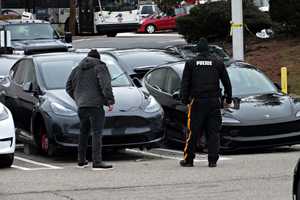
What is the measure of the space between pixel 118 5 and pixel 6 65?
28950 mm

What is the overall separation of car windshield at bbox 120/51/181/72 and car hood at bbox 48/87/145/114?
3.56 metres

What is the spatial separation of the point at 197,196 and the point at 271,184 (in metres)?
1.14

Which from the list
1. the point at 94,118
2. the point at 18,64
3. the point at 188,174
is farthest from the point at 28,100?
the point at 188,174

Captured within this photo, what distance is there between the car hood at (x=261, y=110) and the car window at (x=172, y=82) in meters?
1.28

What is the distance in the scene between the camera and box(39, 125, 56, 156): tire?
13.1 m

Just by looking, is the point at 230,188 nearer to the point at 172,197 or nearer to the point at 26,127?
the point at 172,197

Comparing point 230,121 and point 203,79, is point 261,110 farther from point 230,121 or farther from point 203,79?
point 203,79

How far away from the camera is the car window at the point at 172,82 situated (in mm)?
15016

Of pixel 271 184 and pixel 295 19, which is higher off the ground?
pixel 295 19

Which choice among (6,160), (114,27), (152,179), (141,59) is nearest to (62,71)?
(6,160)

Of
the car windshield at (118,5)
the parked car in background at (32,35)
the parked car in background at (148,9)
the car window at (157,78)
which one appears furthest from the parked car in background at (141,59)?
the parked car in background at (148,9)

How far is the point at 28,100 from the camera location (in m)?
14.0

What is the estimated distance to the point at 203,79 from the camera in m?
11.8

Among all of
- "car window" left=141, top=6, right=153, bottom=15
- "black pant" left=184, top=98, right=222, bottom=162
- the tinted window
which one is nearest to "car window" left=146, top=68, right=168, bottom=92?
the tinted window
